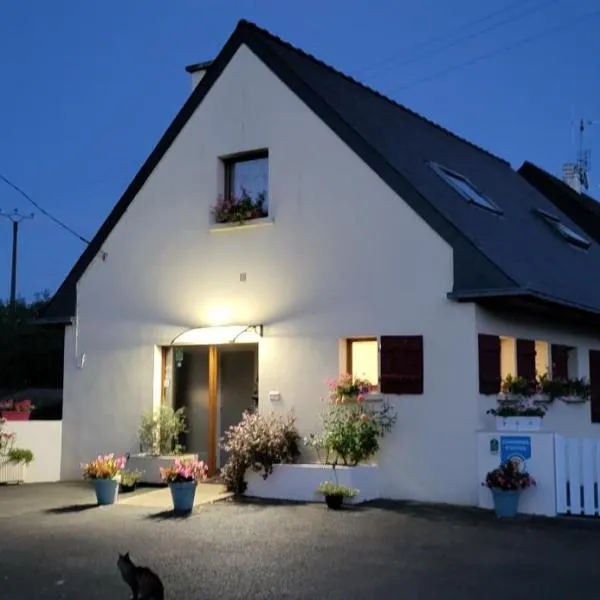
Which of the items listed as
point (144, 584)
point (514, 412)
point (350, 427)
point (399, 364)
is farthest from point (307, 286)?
point (144, 584)

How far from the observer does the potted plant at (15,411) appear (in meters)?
16.1

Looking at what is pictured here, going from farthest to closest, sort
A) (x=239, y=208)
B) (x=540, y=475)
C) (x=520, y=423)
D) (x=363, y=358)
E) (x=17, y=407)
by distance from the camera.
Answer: (x=17, y=407), (x=239, y=208), (x=363, y=358), (x=520, y=423), (x=540, y=475)

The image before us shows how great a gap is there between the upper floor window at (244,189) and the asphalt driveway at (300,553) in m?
4.83

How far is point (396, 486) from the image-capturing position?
1211cm

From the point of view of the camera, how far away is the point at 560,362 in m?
14.8

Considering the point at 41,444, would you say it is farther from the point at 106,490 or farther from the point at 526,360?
the point at 526,360

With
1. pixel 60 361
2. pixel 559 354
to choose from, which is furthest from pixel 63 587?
pixel 60 361

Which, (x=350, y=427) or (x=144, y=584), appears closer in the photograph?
(x=144, y=584)

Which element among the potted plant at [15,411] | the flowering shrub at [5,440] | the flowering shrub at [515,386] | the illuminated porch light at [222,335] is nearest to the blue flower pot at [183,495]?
the illuminated porch light at [222,335]

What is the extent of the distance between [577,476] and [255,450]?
4401mm

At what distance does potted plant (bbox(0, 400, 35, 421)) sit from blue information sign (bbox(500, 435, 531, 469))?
9.44 metres

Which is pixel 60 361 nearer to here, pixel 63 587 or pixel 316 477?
pixel 316 477

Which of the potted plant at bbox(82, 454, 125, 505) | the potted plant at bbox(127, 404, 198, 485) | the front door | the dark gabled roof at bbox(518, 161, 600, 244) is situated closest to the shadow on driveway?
the potted plant at bbox(82, 454, 125, 505)

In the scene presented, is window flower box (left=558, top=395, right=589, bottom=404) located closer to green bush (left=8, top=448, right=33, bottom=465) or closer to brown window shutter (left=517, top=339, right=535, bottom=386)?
brown window shutter (left=517, top=339, right=535, bottom=386)
